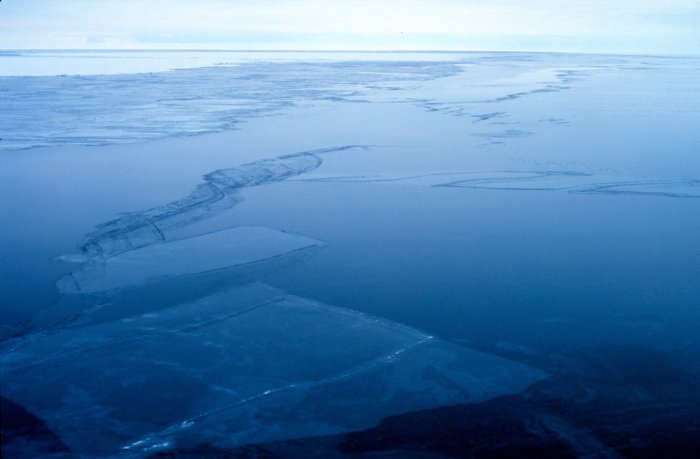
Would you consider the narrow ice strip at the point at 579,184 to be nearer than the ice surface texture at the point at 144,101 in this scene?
Yes

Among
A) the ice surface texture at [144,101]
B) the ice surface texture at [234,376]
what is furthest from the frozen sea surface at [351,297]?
the ice surface texture at [144,101]

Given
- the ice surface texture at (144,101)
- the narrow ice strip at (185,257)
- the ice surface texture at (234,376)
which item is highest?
the ice surface texture at (144,101)

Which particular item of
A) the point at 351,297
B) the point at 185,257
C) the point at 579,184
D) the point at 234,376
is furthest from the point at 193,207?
the point at 579,184

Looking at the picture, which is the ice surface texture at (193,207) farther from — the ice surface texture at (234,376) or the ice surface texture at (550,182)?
the ice surface texture at (234,376)

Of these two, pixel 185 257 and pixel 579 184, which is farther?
pixel 579 184

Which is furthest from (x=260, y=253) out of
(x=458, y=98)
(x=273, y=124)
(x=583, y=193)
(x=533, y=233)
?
(x=458, y=98)

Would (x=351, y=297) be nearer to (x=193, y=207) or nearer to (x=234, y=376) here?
(x=234, y=376)

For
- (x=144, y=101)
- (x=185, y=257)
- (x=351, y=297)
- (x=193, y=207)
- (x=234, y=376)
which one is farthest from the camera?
(x=144, y=101)

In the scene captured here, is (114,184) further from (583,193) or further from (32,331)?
(583,193)
